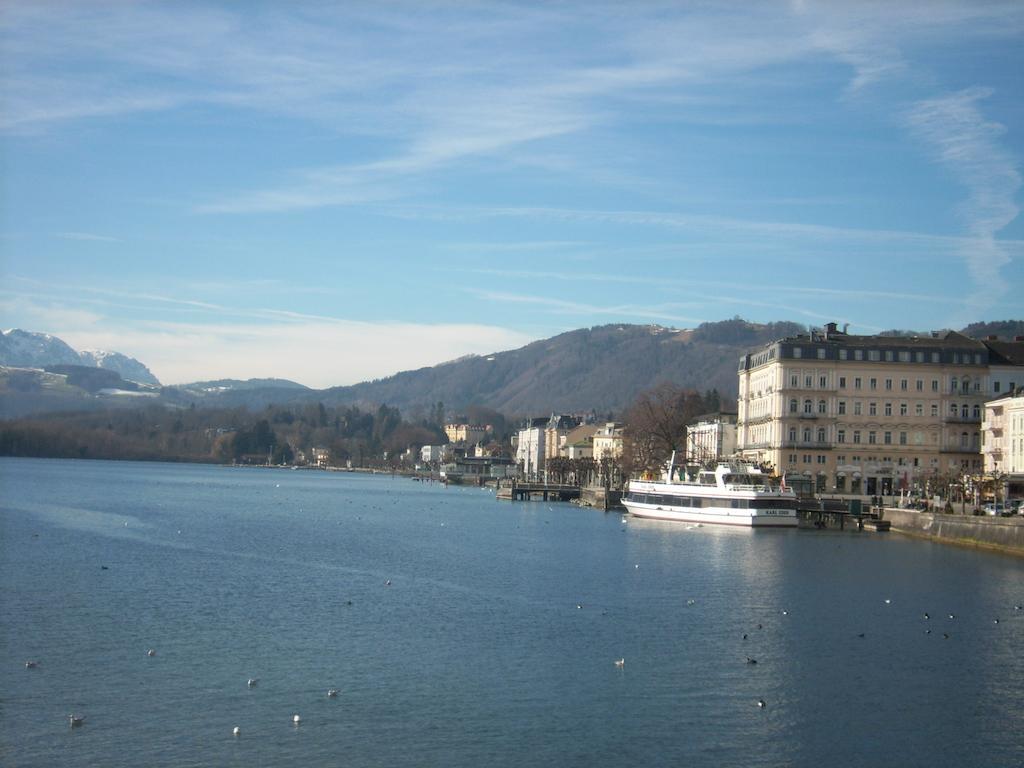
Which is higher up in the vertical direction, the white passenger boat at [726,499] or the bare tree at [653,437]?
the bare tree at [653,437]

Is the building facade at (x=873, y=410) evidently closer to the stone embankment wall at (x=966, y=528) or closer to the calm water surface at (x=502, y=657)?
the stone embankment wall at (x=966, y=528)

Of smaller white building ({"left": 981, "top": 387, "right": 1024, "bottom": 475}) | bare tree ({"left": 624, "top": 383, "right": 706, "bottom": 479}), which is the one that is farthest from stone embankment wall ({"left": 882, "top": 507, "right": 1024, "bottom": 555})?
bare tree ({"left": 624, "top": 383, "right": 706, "bottom": 479})

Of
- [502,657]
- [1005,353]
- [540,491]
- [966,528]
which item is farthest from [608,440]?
[502,657]

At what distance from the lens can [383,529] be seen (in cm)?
8650

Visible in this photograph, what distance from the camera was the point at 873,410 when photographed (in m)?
109

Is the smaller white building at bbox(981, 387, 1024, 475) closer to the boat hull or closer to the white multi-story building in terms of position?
the boat hull

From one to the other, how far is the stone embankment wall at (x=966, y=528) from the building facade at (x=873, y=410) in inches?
818

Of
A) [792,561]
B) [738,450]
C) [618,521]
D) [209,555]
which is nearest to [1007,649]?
[792,561]

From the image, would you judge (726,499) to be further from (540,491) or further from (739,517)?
(540,491)

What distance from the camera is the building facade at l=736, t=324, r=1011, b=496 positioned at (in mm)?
108125

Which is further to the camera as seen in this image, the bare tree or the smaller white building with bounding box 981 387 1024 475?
the bare tree

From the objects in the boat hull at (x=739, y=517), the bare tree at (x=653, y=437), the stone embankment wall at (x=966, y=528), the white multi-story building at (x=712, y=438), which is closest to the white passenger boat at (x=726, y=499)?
the boat hull at (x=739, y=517)

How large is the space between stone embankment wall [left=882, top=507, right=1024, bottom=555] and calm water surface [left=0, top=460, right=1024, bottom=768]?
239cm

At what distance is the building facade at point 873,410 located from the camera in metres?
108
